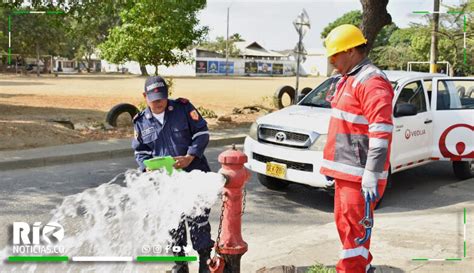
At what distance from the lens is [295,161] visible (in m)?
7.02

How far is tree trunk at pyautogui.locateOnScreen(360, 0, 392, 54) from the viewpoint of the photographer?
11.3 meters

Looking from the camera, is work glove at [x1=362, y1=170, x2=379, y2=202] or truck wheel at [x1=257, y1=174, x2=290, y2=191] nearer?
work glove at [x1=362, y1=170, x2=379, y2=202]

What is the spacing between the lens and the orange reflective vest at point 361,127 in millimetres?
3459

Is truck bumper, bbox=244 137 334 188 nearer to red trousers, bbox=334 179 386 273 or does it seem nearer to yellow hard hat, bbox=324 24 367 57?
red trousers, bbox=334 179 386 273

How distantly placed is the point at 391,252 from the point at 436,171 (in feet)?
17.0

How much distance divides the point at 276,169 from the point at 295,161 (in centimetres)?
29

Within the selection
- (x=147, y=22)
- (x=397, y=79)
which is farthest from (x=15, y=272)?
(x=147, y=22)

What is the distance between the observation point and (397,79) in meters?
7.96

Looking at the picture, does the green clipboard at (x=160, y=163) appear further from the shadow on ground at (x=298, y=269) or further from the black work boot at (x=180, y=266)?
the shadow on ground at (x=298, y=269)

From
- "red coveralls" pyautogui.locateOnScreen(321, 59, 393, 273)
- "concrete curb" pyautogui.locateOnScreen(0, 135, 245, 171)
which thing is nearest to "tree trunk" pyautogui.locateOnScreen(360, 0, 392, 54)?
"concrete curb" pyautogui.locateOnScreen(0, 135, 245, 171)

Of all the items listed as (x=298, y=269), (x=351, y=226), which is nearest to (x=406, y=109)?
(x=298, y=269)

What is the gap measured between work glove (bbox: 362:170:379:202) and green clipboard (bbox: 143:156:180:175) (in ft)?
4.01

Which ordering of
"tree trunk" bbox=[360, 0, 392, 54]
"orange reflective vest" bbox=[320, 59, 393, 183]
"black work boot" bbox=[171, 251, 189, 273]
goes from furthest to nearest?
"tree trunk" bbox=[360, 0, 392, 54] → "black work boot" bbox=[171, 251, 189, 273] → "orange reflective vest" bbox=[320, 59, 393, 183]

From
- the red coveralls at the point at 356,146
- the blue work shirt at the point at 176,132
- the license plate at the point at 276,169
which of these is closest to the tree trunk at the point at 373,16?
the license plate at the point at 276,169
